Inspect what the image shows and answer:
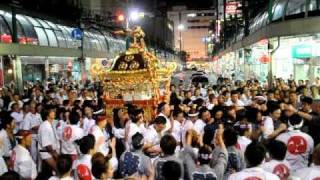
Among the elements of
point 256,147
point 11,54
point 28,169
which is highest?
point 11,54

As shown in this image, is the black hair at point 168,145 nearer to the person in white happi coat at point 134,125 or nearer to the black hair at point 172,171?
the black hair at point 172,171

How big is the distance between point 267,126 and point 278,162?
314 cm

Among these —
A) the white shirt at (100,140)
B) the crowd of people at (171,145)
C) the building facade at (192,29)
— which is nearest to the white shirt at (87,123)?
the crowd of people at (171,145)

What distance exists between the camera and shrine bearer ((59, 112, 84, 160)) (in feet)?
30.5

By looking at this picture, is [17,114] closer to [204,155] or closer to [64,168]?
[64,168]

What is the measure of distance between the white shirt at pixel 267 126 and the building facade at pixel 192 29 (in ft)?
381

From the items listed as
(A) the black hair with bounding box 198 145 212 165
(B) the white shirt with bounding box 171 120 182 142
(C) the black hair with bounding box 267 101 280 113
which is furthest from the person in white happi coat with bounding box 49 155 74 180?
(C) the black hair with bounding box 267 101 280 113

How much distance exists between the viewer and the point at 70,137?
9297 millimetres

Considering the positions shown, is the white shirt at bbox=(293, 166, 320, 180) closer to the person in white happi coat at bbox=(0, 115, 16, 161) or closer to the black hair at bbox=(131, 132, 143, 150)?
the black hair at bbox=(131, 132, 143, 150)

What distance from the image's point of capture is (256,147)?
18.3 ft

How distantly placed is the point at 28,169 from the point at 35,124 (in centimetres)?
448

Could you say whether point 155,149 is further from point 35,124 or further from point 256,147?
point 35,124

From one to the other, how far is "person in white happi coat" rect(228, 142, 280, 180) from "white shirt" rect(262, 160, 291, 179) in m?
0.37

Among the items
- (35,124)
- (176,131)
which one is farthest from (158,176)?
(35,124)
